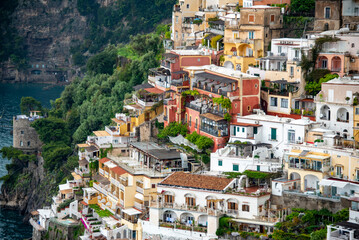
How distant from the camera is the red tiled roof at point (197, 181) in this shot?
6744cm

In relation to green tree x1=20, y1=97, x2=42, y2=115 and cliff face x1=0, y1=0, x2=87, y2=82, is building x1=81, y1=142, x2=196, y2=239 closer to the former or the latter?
green tree x1=20, y1=97, x2=42, y2=115

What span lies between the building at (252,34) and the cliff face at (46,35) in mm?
97845

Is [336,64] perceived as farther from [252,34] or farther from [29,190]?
[29,190]

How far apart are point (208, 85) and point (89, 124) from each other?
25029mm

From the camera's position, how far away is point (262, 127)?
72.1 metres

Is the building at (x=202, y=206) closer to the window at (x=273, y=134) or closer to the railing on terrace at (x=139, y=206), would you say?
the railing on terrace at (x=139, y=206)

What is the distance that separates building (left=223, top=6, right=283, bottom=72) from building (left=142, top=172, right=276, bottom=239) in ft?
54.7

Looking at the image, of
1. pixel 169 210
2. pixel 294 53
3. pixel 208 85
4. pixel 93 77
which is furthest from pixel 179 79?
pixel 93 77

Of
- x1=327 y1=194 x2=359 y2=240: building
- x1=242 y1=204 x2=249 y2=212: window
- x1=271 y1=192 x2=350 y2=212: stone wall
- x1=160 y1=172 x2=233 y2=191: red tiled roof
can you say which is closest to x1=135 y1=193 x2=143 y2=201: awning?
x1=160 y1=172 x2=233 y2=191: red tiled roof

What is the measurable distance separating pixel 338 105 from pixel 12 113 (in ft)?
237

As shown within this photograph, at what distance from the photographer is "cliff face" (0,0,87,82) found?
7106 inches

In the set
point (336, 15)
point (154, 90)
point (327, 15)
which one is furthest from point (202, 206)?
point (327, 15)

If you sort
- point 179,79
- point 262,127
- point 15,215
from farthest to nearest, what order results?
point 15,215 → point 179,79 → point 262,127

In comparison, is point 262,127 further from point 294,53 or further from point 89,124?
point 89,124
